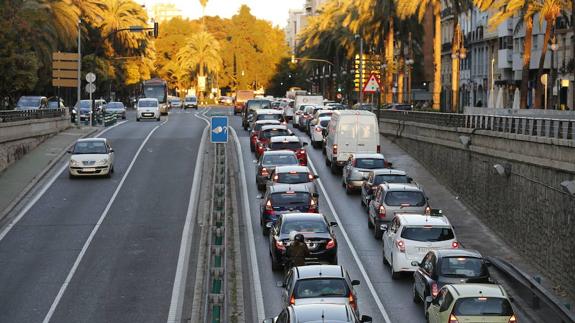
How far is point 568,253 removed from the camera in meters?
26.1

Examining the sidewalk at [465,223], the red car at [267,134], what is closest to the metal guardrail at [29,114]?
the red car at [267,134]

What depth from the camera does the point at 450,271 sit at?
21.9 meters

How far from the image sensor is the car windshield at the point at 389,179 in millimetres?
35219

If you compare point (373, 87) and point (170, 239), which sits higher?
point (373, 87)

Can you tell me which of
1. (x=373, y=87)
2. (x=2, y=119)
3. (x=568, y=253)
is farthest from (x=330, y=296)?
(x=373, y=87)

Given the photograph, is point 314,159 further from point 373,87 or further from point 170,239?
point 170,239

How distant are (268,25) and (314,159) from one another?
121 m

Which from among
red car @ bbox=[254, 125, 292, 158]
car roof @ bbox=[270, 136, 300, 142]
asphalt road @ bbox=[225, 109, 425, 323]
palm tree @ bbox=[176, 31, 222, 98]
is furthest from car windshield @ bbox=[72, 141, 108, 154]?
palm tree @ bbox=[176, 31, 222, 98]

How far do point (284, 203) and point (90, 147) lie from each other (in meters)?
14.3

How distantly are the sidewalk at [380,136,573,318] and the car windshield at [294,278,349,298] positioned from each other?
6221 mm

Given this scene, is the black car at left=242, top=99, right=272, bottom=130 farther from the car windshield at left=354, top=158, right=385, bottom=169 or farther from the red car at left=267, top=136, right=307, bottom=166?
the car windshield at left=354, top=158, right=385, bottom=169

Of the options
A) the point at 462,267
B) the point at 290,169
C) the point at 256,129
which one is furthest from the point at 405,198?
the point at 256,129

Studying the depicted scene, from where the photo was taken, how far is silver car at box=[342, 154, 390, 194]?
38.6m

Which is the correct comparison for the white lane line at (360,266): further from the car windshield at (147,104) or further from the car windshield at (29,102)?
the car windshield at (147,104)
